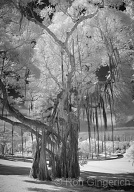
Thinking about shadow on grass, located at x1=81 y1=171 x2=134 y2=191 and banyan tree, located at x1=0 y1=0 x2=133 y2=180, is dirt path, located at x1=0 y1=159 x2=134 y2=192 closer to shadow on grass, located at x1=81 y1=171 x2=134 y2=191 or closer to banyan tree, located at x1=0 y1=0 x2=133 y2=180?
shadow on grass, located at x1=81 y1=171 x2=134 y2=191

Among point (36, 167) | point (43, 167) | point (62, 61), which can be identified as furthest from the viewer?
point (36, 167)

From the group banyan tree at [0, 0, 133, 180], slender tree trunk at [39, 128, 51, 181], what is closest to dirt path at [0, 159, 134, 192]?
slender tree trunk at [39, 128, 51, 181]

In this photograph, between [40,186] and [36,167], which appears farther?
[36,167]

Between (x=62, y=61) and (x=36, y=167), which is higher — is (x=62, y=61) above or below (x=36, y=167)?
above

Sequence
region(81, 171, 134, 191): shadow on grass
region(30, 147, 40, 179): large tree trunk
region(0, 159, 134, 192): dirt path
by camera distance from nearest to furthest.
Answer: region(0, 159, 134, 192): dirt path → region(81, 171, 134, 191): shadow on grass → region(30, 147, 40, 179): large tree trunk

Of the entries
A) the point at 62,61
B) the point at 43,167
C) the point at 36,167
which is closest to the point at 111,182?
the point at 43,167

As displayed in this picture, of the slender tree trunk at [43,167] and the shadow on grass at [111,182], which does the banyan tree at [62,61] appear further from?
the shadow on grass at [111,182]

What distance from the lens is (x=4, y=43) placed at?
9.29 m

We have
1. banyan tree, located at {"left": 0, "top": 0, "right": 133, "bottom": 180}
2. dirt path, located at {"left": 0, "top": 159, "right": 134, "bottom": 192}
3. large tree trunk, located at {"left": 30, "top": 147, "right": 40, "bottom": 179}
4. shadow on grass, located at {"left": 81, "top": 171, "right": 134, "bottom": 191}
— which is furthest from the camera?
large tree trunk, located at {"left": 30, "top": 147, "right": 40, "bottom": 179}

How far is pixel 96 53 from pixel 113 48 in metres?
1.54

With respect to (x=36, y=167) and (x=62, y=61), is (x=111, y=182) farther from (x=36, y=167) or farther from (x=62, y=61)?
(x=62, y=61)

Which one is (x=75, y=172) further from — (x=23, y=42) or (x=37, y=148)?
(x=23, y=42)

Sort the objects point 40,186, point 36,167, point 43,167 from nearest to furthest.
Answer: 1. point 40,186
2. point 43,167
3. point 36,167

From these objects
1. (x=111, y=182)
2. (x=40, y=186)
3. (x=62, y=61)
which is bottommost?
(x=111, y=182)
